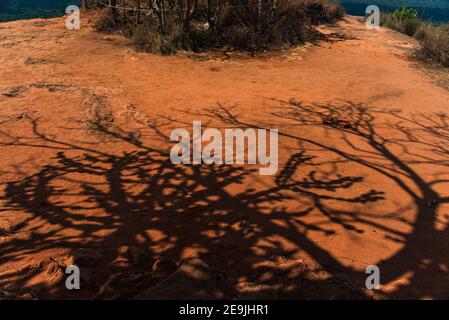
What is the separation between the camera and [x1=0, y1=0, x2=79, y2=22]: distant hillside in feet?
61.2

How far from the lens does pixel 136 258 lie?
10.4 feet

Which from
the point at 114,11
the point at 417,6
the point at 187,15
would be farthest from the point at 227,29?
the point at 417,6

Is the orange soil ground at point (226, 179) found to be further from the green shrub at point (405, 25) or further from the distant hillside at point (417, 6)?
the distant hillside at point (417, 6)

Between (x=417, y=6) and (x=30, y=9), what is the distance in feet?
89.5

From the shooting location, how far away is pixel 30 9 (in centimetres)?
2053

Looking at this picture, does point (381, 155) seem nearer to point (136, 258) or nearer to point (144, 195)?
point (144, 195)

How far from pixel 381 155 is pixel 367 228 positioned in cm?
179

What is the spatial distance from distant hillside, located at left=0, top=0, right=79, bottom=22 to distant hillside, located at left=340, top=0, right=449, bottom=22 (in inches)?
714

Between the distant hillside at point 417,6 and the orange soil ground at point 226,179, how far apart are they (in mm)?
21698

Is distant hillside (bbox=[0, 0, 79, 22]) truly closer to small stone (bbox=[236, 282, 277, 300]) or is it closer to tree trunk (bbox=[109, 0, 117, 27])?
tree trunk (bbox=[109, 0, 117, 27])

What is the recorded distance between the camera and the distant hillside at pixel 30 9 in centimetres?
1866

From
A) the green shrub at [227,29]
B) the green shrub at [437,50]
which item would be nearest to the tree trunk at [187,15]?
the green shrub at [227,29]

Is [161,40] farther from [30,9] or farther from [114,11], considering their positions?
[30,9]
